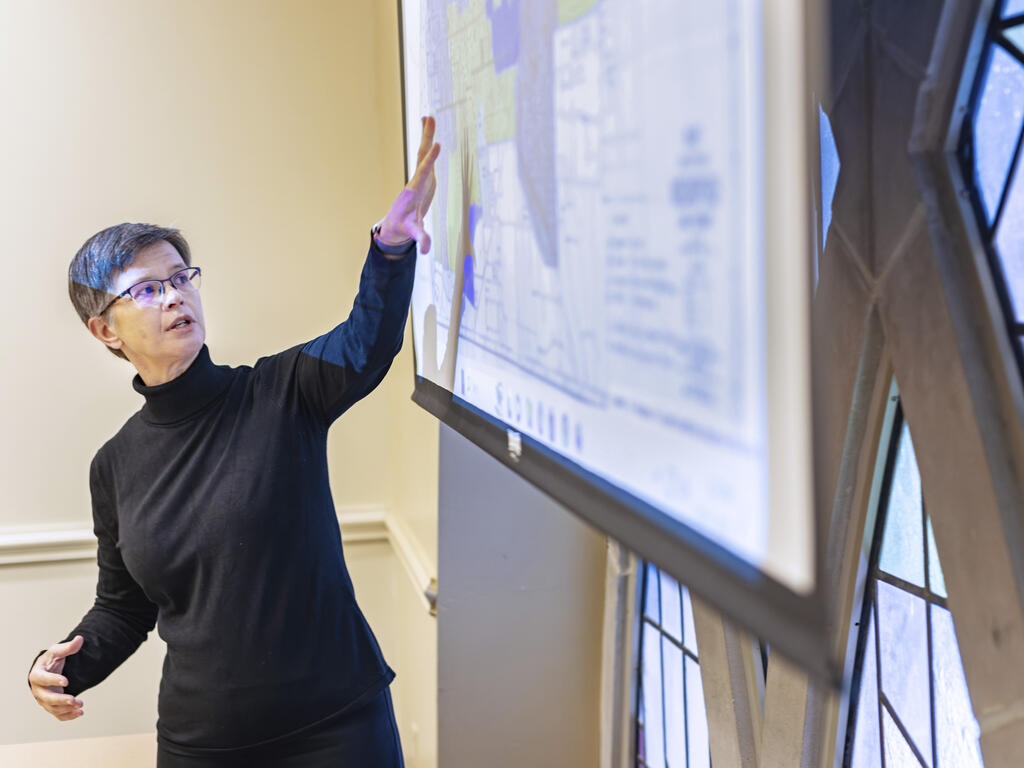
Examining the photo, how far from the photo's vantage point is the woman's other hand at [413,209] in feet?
4.50

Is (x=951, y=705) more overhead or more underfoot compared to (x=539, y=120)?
more underfoot

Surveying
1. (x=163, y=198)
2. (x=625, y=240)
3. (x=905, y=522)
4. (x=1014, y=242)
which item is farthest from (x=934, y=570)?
(x=163, y=198)

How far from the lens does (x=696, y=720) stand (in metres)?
2.08

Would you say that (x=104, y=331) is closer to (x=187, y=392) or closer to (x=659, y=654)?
(x=187, y=392)

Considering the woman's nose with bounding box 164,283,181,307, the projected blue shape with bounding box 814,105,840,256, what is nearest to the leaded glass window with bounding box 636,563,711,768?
the projected blue shape with bounding box 814,105,840,256

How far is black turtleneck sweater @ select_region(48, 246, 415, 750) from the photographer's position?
4.86 feet

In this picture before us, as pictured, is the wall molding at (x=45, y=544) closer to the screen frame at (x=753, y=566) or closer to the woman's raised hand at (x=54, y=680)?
the woman's raised hand at (x=54, y=680)

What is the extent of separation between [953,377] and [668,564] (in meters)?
0.44

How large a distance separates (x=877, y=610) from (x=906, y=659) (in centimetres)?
9

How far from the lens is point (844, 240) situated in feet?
4.12

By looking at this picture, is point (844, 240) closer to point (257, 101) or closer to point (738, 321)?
point (738, 321)

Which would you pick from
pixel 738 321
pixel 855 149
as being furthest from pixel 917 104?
pixel 738 321

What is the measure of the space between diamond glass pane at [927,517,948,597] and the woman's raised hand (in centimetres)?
133

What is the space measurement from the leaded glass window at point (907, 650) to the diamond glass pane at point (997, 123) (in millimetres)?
344
